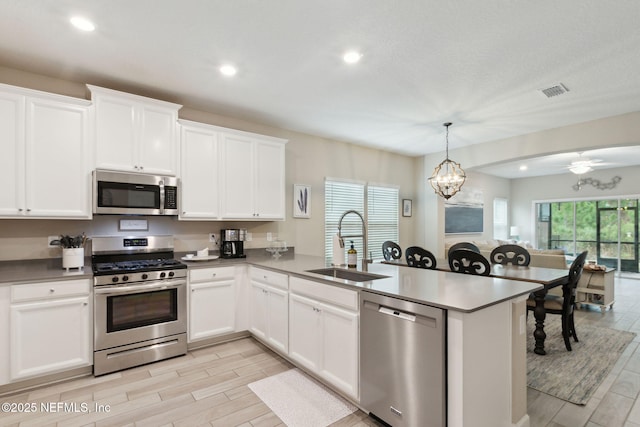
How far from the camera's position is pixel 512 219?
400 inches

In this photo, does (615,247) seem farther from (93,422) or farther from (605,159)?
(93,422)

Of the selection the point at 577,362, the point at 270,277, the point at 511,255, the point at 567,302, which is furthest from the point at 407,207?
the point at 270,277

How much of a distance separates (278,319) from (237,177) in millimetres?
1768

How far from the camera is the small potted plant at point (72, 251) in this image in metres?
2.83

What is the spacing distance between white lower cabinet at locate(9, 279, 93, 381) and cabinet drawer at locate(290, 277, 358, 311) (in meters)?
1.81

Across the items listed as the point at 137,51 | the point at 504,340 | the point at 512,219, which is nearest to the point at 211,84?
the point at 137,51

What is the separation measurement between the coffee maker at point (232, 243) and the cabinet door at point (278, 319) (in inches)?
33.0

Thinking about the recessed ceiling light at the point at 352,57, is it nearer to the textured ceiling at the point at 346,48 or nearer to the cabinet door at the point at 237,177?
the textured ceiling at the point at 346,48

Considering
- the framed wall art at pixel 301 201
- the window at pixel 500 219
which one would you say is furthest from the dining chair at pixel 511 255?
the window at pixel 500 219

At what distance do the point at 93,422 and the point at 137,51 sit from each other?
9.17 ft

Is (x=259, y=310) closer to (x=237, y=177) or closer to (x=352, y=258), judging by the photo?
(x=352, y=258)

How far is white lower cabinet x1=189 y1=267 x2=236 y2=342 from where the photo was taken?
131 inches

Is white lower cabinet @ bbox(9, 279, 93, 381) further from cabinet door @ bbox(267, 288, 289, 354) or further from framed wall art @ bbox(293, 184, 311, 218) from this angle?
framed wall art @ bbox(293, 184, 311, 218)

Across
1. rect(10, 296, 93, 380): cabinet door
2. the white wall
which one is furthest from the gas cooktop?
the white wall
